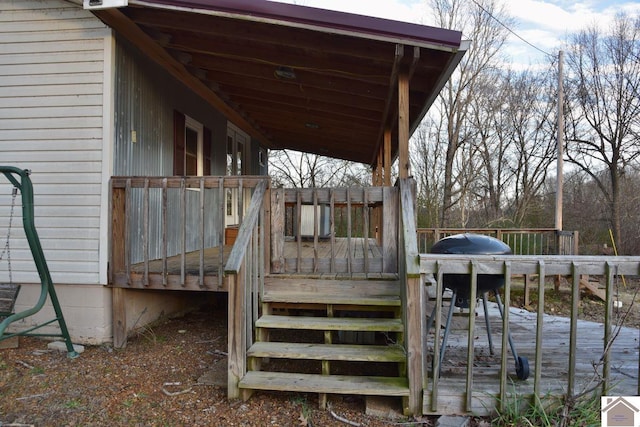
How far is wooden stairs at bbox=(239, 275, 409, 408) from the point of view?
2.93m

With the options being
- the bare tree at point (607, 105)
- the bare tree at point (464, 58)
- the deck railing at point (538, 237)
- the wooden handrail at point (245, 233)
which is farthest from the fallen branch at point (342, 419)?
the bare tree at point (607, 105)

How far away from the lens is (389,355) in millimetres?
3061

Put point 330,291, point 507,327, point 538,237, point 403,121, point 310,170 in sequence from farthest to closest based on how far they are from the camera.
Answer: point 310,170 < point 538,237 < point 403,121 < point 330,291 < point 507,327

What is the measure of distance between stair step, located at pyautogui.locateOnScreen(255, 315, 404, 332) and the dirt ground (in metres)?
0.53

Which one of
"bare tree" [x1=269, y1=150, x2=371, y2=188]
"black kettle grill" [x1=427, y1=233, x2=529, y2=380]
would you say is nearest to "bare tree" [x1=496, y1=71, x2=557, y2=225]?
"bare tree" [x1=269, y1=150, x2=371, y2=188]

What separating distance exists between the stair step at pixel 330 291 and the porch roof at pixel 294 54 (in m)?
2.17

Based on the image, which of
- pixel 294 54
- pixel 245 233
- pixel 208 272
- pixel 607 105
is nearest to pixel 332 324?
pixel 245 233

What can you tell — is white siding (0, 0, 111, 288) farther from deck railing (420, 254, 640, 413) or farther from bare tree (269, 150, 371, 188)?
bare tree (269, 150, 371, 188)

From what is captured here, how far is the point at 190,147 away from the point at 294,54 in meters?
2.86

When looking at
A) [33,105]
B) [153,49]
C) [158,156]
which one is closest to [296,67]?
[153,49]

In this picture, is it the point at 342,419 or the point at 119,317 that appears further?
the point at 119,317

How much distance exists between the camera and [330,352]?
3.16 metres

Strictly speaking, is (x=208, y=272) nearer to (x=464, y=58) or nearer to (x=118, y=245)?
(x=118, y=245)

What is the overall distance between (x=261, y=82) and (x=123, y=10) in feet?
7.42
